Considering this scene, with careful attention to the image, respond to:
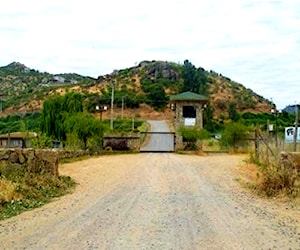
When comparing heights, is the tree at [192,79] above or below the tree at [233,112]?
above

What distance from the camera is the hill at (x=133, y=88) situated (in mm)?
83000

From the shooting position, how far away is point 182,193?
664 inches

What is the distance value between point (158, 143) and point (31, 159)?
31.5 metres

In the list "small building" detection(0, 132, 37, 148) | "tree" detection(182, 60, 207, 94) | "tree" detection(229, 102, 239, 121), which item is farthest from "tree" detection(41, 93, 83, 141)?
"tree" detection(182, 60, 207, 94)

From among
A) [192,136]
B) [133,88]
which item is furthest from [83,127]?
[133,88]

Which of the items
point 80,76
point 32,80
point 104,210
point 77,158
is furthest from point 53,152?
point 80,76

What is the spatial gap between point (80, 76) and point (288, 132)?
318ft

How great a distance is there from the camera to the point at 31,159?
62.0ft

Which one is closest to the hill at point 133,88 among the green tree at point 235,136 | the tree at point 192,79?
the tree at point 192,79

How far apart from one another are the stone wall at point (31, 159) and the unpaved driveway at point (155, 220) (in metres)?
1.35

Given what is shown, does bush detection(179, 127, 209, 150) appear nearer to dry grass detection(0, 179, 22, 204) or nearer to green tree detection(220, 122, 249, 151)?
green tree detection(220, 122, 249, 151)

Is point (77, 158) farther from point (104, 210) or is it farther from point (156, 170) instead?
point (104, 210)

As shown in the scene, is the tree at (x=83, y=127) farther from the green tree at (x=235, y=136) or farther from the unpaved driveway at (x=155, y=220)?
the unpaved driveway at (x=155, y=220)

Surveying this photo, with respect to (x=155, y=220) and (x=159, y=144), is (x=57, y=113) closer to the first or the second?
(x=159, y=144)
